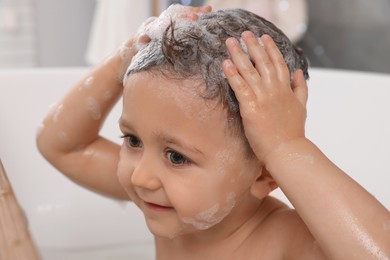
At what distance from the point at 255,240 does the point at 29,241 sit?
381mm

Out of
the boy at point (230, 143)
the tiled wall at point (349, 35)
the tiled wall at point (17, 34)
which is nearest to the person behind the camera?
the boy at point (230, 143)

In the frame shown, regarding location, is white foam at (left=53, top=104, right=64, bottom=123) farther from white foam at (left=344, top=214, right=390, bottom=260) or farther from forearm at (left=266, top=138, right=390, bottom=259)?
white foam at (left=344, top=214, right=390, bottom=260)

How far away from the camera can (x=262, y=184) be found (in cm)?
89

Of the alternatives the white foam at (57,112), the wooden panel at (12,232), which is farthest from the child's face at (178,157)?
the white foam at (57,112)

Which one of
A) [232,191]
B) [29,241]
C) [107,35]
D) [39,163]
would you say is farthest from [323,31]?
[29,241]

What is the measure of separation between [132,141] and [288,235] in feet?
0.86

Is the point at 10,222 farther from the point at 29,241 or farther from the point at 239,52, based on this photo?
the point at 239,52

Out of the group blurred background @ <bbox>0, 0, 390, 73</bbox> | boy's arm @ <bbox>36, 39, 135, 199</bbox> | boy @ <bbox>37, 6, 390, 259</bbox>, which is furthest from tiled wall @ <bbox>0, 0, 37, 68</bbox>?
boy @ <bbox>37, 6, 390, 259</bbox>

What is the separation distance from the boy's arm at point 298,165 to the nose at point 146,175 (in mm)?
132

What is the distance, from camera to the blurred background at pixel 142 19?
2.41m

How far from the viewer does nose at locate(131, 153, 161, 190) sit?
0.81 metres

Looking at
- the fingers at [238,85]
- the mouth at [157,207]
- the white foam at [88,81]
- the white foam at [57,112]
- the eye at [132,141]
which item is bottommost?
the white foam at [57,112]

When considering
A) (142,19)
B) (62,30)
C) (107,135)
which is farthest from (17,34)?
(107,135)

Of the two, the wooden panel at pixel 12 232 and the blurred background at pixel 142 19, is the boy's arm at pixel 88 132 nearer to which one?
the wooden panel at pixel 12 232
